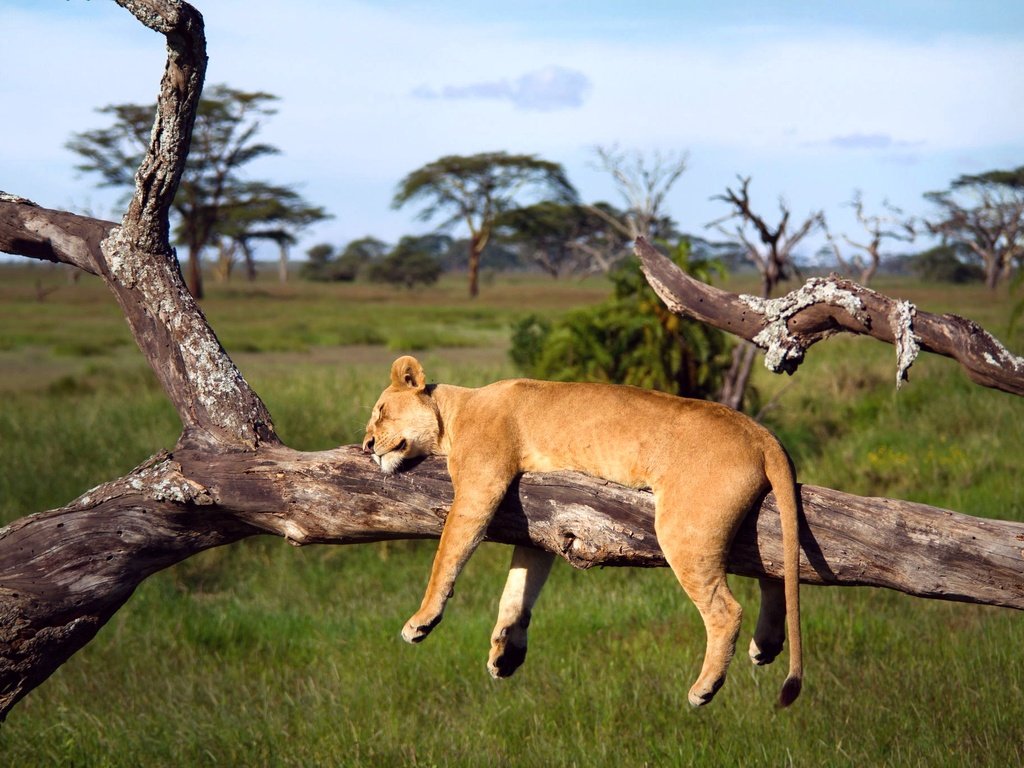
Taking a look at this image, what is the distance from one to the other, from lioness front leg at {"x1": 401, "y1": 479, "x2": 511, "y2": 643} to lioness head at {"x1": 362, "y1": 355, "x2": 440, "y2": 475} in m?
0.44

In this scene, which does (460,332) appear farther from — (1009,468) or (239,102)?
(1009,468)

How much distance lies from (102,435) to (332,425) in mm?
2750

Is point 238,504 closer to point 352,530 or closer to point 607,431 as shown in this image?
point 352,530

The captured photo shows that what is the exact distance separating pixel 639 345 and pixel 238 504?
885cm

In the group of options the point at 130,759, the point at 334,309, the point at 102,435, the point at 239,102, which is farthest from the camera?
the point at 239,102

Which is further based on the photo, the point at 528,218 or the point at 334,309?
the point at 528,218

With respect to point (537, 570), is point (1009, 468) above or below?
below

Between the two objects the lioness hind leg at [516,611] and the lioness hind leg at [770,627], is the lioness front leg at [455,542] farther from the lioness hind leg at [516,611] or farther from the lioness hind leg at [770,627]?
the lioness hind leg at [770,627]

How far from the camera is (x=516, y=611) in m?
4.77

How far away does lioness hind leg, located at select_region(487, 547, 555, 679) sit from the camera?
4723 mm

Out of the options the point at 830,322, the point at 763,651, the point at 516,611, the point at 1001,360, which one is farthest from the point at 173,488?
the point at 1001,360

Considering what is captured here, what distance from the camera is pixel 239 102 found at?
53.6 metres

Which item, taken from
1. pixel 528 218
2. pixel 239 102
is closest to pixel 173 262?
pixel 239 102

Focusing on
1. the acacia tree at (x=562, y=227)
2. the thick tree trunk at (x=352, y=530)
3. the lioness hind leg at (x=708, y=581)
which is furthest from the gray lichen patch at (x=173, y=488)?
the acacia tree at (x=562, y=227)
